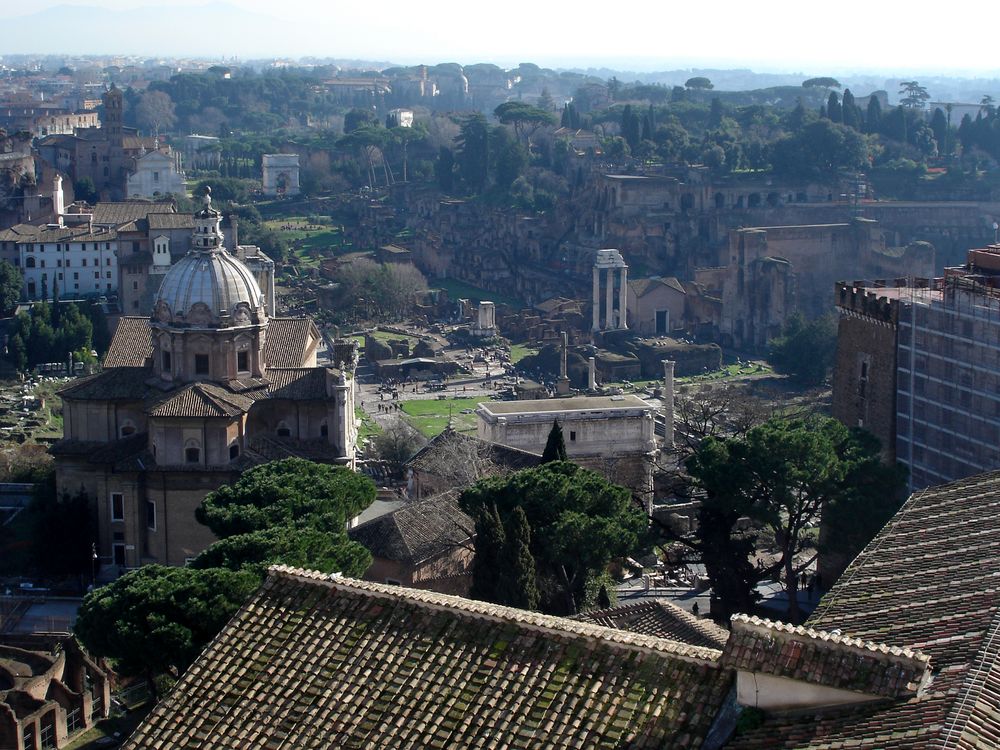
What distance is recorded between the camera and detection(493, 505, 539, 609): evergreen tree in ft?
64.7

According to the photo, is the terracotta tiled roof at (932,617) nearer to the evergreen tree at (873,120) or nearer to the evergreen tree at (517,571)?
the evergreen tree at (517,571)

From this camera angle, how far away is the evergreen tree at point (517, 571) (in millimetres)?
19734

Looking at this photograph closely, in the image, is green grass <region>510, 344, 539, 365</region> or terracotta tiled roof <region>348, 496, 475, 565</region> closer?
terracotta tiled roof <region>348, 496, 475, 565</region>

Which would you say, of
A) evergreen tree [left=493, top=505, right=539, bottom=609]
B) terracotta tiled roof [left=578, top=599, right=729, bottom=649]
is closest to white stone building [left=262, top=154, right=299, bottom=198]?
evergreen tree [left=493, top=505, right=539, bottom=609]

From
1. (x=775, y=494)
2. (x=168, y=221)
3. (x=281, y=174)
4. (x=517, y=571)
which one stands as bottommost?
(x=517, y=571)

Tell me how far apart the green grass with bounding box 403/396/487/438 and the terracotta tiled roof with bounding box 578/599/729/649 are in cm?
2139

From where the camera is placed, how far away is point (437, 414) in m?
44.9

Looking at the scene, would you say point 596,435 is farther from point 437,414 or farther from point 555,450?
point 437,414

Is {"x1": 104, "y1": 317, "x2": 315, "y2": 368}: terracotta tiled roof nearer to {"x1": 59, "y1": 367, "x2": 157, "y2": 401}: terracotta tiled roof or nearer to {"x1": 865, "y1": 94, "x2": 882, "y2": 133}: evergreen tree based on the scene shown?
{"x1": 59, "y1": 367, "x2": 157, "y2": 401}: terracotta tiled roof

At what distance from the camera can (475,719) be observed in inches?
381

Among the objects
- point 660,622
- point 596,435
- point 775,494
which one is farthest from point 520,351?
point 660,622

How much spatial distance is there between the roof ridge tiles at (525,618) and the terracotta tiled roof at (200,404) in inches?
645

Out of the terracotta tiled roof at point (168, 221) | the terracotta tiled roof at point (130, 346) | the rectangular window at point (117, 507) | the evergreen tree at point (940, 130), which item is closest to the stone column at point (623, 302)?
the terracotta tiled roof at point (168, 221)

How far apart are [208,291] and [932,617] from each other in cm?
1995
